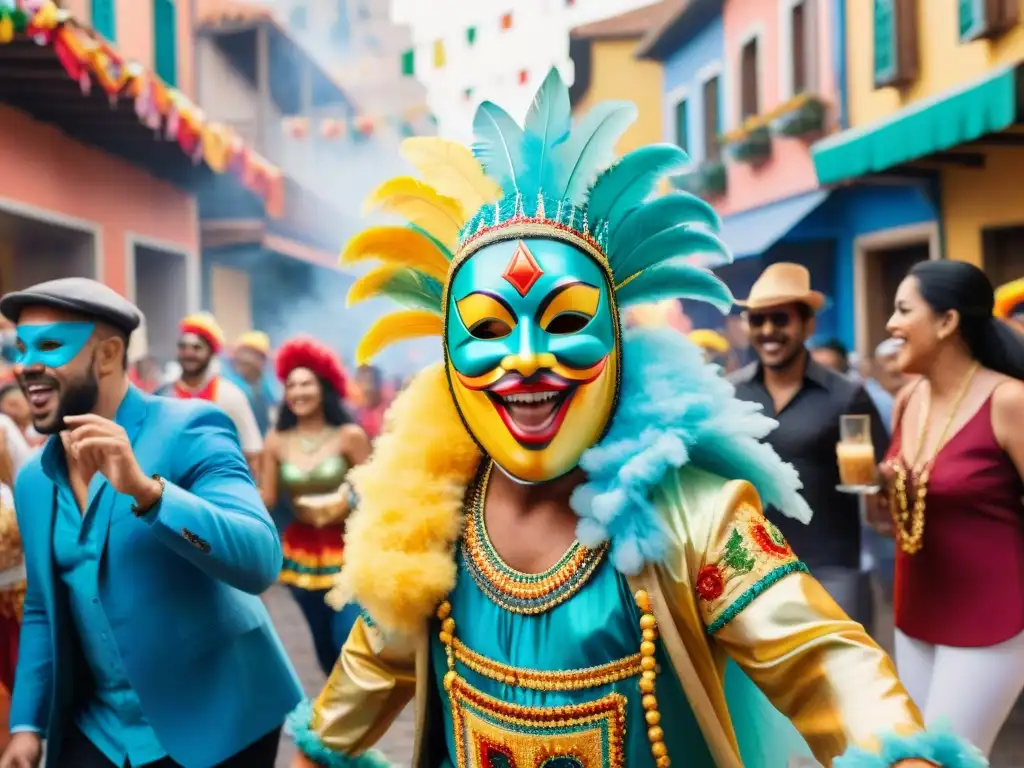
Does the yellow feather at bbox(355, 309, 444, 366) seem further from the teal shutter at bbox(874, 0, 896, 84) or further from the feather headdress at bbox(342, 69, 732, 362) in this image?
the teal shutter at bbox(874, 0, 896, 84)

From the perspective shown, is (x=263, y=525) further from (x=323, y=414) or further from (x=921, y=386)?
(x=323, y=414)

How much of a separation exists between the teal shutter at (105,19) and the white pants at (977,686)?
11.3 m

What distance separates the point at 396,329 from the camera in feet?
8.30

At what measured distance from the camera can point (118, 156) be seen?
1242 centimetres

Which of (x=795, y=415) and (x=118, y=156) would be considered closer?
(x=795, y=415)

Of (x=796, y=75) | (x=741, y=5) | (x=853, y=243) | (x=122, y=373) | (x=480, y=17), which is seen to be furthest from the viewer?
(x=480, y=17)

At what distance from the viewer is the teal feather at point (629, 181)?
7.52ft

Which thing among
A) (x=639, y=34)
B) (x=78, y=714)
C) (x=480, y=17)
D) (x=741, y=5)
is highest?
(x=480, y=17)

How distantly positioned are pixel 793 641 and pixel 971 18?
9143 millimetres

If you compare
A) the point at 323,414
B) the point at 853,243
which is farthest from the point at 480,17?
the point at 323,414

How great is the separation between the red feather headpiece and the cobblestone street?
4.98 feet

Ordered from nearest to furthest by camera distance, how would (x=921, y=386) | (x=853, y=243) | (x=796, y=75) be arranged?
(x=921, y=386) → (x=853, y=243) → (x=796, y=75)

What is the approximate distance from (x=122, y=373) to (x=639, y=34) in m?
23.1

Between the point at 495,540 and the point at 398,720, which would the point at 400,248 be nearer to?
the point at 495,540
